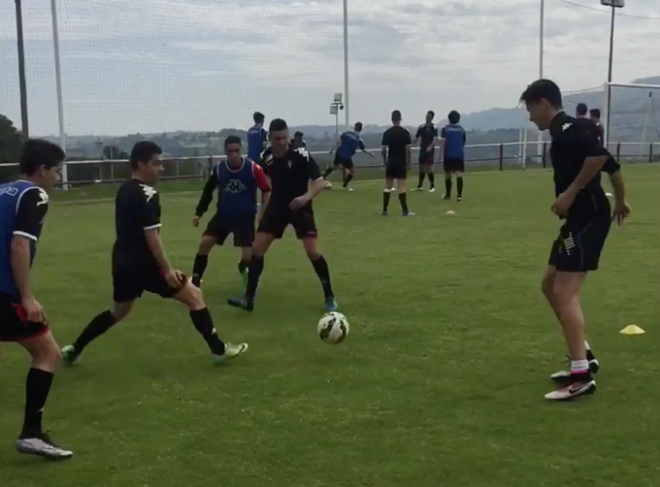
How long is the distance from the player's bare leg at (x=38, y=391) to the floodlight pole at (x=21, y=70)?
19.2 m

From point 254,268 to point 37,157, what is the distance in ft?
13.4

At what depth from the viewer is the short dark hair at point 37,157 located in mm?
4648

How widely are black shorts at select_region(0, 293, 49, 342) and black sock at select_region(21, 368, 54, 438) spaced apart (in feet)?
0.80

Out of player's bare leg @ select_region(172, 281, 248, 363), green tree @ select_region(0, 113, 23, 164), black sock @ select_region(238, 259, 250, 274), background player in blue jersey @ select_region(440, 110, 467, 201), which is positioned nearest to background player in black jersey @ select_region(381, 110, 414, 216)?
background player in blue jersey @ select_region(440, 110, 467, 201)

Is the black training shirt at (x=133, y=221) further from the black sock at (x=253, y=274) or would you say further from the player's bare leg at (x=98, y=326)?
the black sock at (x=253, y=274)

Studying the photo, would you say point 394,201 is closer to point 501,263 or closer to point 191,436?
point 501,263

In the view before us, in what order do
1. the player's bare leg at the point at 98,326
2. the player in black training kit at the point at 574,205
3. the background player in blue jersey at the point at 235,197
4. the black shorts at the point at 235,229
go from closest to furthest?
1. the player in black training kit at the point at 574,205
2. the player's bare leg at the point at 98,326
3. the background player in blue jersey at the point at 235,197
4. the black shorts at the point at 235,229

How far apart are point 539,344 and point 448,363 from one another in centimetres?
95

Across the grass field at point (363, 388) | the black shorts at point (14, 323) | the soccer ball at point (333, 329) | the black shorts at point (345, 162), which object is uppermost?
the black shorts at point (14, 323)

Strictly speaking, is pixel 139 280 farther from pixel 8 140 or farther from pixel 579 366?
pixel 8 140

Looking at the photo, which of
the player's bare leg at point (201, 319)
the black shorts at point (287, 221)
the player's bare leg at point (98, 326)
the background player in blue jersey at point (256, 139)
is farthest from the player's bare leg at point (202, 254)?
the background player in blue jersey at point (256, 139)

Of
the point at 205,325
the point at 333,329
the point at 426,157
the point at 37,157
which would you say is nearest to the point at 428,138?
the point at 426,157

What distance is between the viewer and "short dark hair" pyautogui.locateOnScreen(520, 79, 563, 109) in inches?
216

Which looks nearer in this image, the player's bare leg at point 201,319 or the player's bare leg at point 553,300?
the player's bare leg at point 553,300
